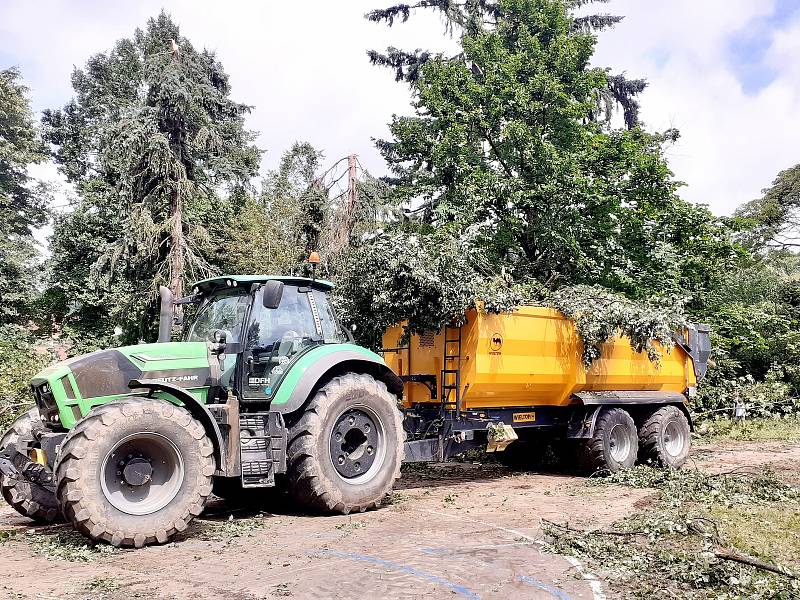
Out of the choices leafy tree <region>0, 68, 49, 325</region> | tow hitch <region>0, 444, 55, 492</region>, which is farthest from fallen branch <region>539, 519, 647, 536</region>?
leafy tree <region>0, 68, 49, 325</region>

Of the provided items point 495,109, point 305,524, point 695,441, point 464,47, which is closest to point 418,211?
point 495,109

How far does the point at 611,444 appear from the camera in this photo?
1212cm

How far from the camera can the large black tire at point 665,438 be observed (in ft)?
41.8

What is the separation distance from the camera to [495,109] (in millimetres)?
22094

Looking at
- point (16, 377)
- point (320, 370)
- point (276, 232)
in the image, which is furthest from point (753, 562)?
point (276, 232)

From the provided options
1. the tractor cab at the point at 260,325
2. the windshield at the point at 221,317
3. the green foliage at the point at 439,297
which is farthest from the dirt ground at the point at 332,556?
the green foliage at the point at 439,297

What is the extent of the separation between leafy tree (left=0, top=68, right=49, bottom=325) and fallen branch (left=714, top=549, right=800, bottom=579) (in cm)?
2599

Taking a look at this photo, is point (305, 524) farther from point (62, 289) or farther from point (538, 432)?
point (62, 289)

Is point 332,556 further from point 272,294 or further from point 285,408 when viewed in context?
point 272,294

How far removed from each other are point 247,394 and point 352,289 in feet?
10.5

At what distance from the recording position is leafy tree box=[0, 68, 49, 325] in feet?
86.8

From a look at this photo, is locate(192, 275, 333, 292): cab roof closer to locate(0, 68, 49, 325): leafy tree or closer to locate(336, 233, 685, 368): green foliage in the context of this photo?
locate(336, 233, 685, 368): green foliage

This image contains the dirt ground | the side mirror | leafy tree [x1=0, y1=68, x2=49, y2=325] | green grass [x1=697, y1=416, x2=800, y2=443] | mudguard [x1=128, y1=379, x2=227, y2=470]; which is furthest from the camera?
leafy tree [x1=0, y1=68, x2=49, y2=325]

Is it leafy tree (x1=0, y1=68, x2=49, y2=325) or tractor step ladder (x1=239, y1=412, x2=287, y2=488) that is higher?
leafy tree (x1=0, y1=68, x2=49, y2=325)
